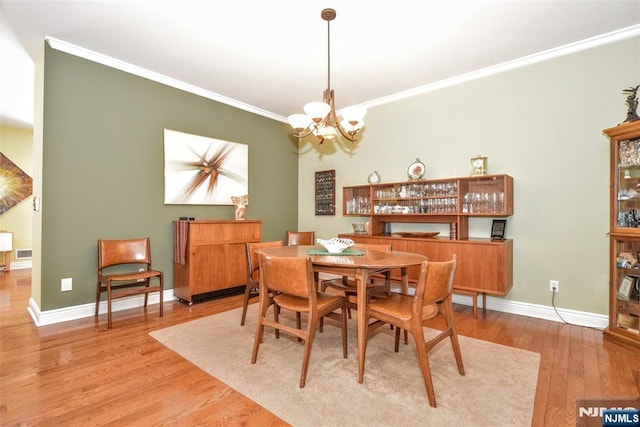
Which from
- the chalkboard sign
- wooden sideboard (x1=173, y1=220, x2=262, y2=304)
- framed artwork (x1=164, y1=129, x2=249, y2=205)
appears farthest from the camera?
the chalkboard sign

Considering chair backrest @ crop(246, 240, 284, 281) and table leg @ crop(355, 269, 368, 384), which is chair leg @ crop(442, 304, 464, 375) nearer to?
table leg @ crop(355, 269, 368, 384)

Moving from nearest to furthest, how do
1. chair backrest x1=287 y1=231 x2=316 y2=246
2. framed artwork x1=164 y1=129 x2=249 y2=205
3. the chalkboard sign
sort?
framed artwork x1=164 y1=129 x2=249 y2=205
chair backrest x1=287 y1=231 x2=316 y2=246
the chalkboard sign

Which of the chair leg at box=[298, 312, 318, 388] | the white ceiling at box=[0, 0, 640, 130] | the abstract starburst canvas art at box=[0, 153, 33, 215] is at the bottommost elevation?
the chair leg at box=[298, 312, 318, 388]

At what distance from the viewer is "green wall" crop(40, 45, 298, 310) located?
9.82ft

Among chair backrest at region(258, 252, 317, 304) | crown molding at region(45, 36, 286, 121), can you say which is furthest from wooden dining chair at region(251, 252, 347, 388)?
crown molding at region(45, 36, 286, 121)

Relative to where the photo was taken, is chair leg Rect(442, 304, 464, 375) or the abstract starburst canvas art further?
the abstract starburst canvas art

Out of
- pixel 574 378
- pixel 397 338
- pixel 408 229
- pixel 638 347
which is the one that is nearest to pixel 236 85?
pixel 408 229

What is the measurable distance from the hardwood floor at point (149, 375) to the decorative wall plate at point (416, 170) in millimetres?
1770

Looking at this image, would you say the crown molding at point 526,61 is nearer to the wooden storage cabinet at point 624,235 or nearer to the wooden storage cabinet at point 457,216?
the wooden storage cabinet at point 624,235

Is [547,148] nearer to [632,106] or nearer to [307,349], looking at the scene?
[632,106]

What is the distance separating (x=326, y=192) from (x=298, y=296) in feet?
10.3

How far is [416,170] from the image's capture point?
13.1 feet

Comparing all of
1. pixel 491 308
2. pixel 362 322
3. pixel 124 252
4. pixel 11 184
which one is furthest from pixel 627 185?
pixel 11 184

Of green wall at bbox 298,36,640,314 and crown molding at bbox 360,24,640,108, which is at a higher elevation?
crown molding at bbox 360,24,640,108
